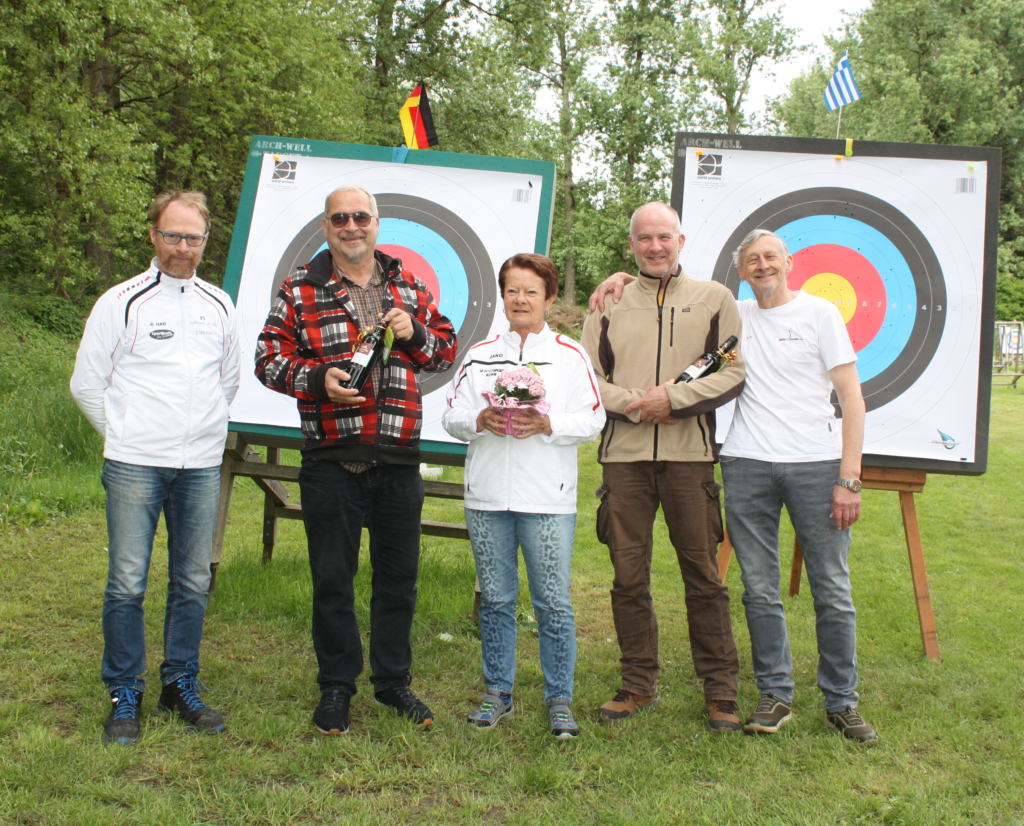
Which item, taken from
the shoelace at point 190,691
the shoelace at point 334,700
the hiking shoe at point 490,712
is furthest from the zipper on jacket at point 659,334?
the shoelace at point 190,691

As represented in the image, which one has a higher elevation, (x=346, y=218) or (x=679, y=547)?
(x=346, y=218)

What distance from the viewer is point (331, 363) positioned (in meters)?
2.93

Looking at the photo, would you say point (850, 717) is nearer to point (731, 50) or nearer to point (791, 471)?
point (791, 471)

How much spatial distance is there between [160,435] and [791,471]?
223 cm

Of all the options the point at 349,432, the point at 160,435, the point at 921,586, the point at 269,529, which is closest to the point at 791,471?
the point at 921,586

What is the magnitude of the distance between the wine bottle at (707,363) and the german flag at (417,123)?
209 cm

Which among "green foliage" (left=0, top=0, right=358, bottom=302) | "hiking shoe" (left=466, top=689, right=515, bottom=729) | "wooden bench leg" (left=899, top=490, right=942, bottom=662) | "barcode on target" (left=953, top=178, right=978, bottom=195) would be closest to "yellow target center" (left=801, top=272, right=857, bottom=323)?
"barcode on target" (left=953, top=178, right=978, bottom=195)

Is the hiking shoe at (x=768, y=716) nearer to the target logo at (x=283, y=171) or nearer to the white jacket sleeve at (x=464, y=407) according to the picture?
the white jacket sleeve at (x=464, y=407)

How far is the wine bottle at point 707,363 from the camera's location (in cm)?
302

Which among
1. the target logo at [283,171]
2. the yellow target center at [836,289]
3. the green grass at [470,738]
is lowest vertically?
the green grass at [470,738]

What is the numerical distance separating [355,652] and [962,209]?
133 inches

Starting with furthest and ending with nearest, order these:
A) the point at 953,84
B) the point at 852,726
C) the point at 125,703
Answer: the point at 953,84
the point at 852,726
the point at 125,703

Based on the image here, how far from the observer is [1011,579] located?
5.16 meters

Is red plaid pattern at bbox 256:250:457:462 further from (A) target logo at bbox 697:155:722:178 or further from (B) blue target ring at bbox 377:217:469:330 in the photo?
(A) target logo at bbox 697:155:722:178
